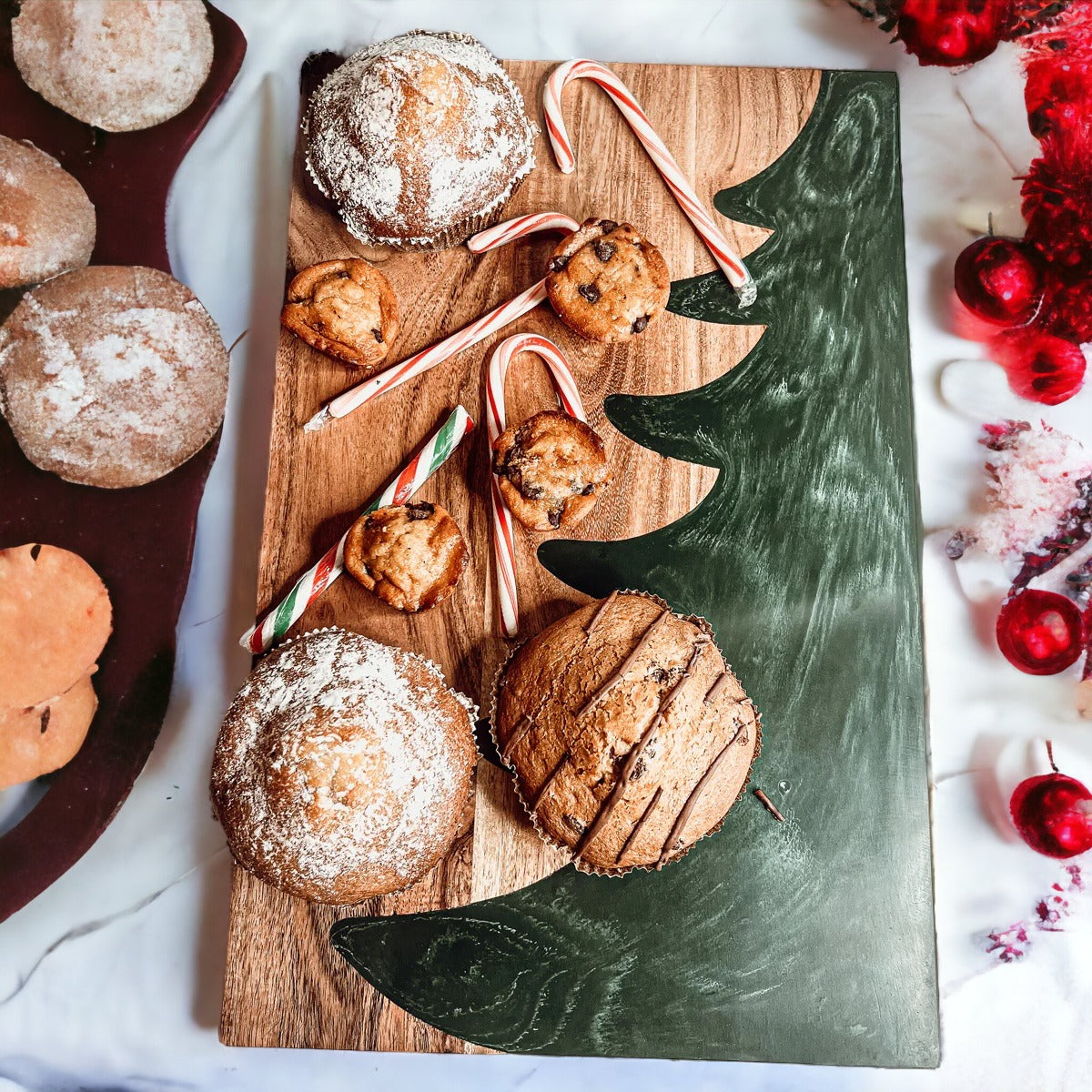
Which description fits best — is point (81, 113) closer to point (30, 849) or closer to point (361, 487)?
point (361, 487)

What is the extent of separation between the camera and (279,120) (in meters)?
2.63

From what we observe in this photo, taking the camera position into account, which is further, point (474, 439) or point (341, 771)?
point (474, 439)

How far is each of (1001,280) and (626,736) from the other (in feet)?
5.30

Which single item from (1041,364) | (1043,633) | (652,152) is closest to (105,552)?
(652,152)

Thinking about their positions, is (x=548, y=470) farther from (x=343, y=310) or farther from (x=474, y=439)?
(x=343, y=310)

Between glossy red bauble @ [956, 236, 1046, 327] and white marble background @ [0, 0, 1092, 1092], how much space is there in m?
0.14

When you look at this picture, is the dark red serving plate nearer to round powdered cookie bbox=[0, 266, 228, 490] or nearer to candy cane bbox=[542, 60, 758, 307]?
round powdered cookie bbox=[0, 266, 228, 490]

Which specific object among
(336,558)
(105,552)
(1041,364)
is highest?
(1041,364)

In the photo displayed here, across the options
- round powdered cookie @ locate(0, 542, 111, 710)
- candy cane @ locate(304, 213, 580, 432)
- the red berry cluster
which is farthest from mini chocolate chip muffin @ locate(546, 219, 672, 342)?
round powdered cookie @ locate(0, 542, 111, 710)

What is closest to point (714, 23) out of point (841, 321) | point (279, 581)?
point (841, 321)

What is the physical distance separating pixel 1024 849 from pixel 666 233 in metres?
1.98

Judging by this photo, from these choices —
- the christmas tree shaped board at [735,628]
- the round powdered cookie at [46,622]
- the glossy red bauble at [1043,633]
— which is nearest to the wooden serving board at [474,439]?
the christmas tree shaped board at [735,628]

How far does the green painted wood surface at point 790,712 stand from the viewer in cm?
216

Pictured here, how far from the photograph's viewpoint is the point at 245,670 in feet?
8.19
